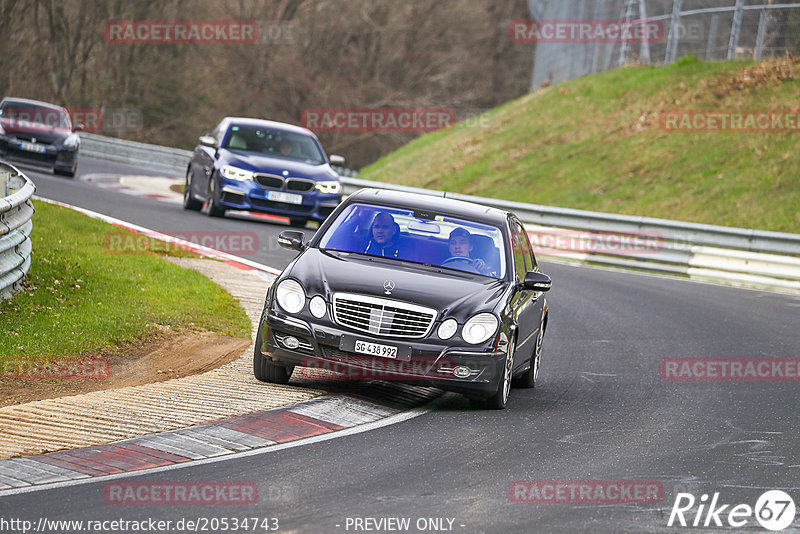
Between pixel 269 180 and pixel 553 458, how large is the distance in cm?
1396

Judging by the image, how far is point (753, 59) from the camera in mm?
32719

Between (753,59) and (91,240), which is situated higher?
(753,59)

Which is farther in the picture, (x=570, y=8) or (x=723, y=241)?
(x=570, y=8)

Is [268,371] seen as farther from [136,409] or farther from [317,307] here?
[136,409]

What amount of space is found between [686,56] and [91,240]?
23745 millimetres

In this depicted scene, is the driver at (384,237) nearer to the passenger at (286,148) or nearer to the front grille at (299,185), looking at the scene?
the front grille at (299,185)

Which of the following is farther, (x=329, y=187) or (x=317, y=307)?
(x=329, y=187)

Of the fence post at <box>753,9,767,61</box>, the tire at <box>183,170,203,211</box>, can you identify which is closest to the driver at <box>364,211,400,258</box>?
the tire at <box>183,170,203,211</box>

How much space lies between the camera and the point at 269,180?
21.1m

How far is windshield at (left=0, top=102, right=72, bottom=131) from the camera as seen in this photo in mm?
27906

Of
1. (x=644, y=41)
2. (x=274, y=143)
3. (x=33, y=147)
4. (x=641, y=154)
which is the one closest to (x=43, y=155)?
→ (x=33, y=147)

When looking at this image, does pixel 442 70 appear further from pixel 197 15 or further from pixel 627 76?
pixel 627 76

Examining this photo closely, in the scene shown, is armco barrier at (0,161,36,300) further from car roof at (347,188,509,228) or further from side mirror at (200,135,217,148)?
side mirror at (200,135,217,148)

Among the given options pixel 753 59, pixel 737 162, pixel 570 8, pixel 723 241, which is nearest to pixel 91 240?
pixel 723 241
